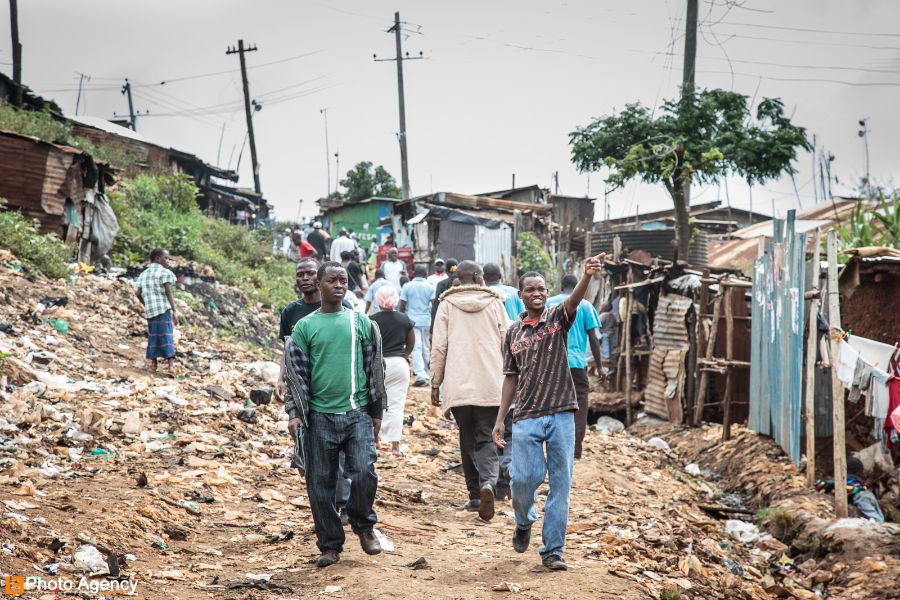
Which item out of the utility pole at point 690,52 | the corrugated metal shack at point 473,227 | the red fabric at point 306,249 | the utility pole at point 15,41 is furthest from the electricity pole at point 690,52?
the utility pole at point 15,41

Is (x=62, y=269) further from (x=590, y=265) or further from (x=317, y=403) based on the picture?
(x=590, y=265)

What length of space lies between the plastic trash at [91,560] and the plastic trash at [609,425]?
32.2ft

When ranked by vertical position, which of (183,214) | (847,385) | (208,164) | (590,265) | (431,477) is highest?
(208,164)

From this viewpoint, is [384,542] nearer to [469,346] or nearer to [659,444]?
[469,346]

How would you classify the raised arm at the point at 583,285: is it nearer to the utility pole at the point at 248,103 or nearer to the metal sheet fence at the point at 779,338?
the metal sheet fence at the point at 779,338

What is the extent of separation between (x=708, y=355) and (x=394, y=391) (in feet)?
16.8

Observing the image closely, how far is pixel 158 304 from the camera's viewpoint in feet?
37.8

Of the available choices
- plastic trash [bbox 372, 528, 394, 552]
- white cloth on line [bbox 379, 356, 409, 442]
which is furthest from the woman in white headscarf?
plastic trash [bbox 372, 528, 394, 552]

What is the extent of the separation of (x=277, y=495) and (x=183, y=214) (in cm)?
1772

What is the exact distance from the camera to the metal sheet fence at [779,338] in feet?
29.8

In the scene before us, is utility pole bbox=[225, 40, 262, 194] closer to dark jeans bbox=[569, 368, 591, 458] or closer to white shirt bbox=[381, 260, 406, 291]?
white shirt bbox=[381, 260, 406, 291]

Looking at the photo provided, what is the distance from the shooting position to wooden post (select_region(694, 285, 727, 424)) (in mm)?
11984

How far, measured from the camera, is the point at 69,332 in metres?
12.3

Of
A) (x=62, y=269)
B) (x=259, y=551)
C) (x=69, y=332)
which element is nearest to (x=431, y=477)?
(x=259, y=551)
